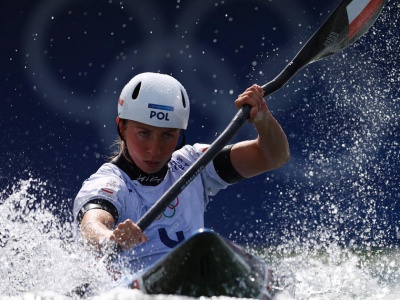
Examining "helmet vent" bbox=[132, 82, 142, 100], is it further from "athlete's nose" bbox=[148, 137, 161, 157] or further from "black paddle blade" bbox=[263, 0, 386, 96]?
"black paddle blade" bbox=[263, 0, 386, 96]

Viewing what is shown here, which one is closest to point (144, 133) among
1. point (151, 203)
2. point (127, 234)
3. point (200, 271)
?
point (151, 203)

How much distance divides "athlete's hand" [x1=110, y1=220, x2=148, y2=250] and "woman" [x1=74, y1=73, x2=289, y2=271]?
18.9 inches

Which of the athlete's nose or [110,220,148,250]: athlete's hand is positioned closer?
[110,220,148,250]: athlete's hand

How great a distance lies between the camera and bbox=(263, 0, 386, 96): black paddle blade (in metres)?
4.87

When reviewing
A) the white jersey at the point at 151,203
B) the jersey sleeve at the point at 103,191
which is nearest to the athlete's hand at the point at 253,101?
the white jersey at the point at 151,203

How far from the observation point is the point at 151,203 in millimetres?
4324

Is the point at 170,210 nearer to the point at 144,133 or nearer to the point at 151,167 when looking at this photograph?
the point at 151,167

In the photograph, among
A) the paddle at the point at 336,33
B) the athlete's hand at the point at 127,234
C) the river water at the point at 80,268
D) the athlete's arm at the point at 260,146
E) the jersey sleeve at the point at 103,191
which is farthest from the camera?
the paddle at the point at 336,33

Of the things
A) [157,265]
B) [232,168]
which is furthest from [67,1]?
[157,265]

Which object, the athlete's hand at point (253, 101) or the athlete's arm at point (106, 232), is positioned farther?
the athlete's hand at point (253, 101)

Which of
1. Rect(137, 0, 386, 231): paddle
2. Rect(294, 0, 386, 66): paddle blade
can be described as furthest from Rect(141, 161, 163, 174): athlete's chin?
Rect(294, 0, 386, 66): paddle blade

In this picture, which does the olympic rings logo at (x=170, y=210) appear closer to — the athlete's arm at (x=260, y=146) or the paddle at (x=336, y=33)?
the athlete's arm at (x=260, y=146)

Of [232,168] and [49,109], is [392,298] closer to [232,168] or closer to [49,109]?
[232,168]

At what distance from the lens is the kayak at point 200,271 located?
3.16 meters
